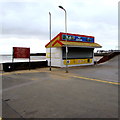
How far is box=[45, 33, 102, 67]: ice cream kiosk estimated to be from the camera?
58.1 ft

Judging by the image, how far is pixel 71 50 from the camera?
757 inches

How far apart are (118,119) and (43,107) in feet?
8.84

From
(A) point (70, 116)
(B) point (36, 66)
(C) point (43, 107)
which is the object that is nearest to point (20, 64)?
(B) point (36, 66)

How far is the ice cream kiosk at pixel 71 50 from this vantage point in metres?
17.7

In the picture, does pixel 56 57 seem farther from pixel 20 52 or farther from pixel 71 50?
pixel 20 52

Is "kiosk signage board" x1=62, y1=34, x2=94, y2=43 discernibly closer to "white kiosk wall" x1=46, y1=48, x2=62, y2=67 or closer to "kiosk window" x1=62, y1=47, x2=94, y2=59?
"kiosk window" x1=62, y1=47, x2=94, y2=59

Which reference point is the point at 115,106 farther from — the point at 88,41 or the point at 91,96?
the point at 88,41

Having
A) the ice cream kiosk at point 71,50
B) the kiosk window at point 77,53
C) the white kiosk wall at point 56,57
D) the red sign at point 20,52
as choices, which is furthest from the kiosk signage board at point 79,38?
the red sign at point 20,52

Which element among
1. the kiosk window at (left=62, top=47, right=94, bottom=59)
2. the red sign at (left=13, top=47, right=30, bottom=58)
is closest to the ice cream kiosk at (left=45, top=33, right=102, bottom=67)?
the kiosk window at (left=62, top=47, right=94, bottom=59)

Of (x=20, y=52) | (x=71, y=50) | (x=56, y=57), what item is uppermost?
(x=71, y=50)

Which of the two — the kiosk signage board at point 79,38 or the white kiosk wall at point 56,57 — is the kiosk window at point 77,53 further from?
the kiosk signage board at point 79,38

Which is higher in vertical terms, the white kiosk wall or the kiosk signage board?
the kiosk signage board

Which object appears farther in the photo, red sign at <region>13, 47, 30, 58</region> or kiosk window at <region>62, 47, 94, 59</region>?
kiosk window at <region>62, 47, 94, 59</region>

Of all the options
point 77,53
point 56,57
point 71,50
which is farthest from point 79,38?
point 56,57
